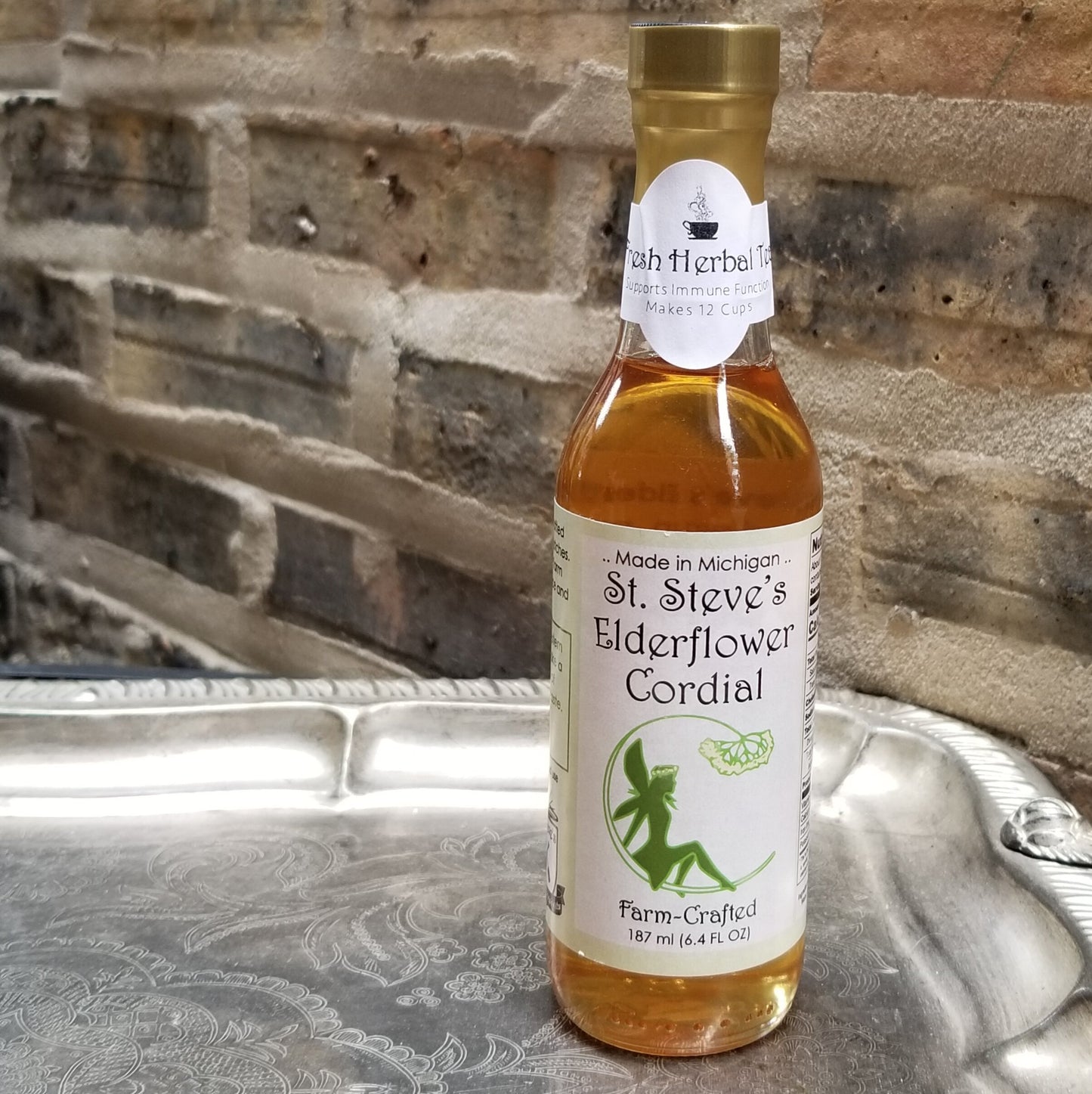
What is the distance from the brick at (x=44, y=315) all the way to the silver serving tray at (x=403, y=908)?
346mm

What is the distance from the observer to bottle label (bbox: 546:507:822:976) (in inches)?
16.8

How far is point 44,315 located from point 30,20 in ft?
0.63

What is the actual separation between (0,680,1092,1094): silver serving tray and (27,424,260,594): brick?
206mm

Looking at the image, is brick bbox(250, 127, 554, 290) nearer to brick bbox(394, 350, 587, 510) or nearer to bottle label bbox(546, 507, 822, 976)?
brick bbox(394, 350, 587, 510)

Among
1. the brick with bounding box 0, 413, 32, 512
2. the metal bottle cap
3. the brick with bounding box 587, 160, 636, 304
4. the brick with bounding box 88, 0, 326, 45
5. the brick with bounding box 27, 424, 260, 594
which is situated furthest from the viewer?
the brick with bounding box 0, 413, 32, 512

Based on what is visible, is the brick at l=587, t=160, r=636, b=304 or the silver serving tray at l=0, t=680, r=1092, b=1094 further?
the brick at l=587, t=160, r=636, b=304

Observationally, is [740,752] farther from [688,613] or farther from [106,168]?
[106,168]

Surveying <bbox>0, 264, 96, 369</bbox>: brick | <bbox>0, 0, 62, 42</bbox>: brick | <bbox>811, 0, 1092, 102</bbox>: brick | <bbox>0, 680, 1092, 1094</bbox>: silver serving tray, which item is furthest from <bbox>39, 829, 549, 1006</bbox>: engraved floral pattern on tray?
<bbox>0, 0, 62, 42</bbox>: brick

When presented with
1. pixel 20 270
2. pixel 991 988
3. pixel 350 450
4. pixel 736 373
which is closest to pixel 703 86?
pixel 736 373

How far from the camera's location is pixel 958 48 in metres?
0.56

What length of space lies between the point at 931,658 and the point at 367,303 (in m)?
0.36

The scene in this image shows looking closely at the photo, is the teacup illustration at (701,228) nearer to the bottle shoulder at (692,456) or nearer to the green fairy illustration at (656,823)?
the bottle shoulder at (692,456)

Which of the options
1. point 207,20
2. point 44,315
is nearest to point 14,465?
point 44,315

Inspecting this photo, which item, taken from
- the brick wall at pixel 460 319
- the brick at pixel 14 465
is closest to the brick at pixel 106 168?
the brick wall at pixel 460 319
